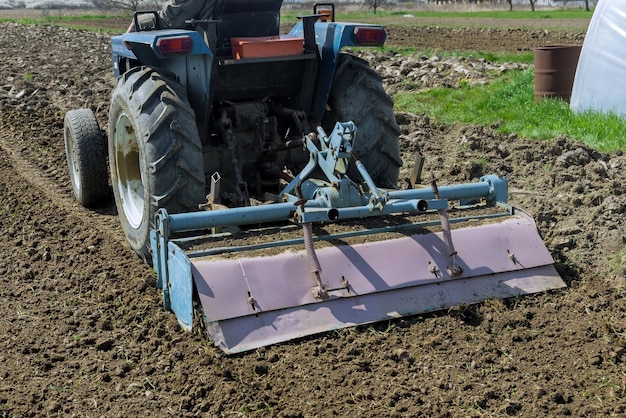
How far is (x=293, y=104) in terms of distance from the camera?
20.6ft

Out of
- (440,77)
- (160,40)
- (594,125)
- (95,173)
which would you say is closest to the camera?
(160,40)

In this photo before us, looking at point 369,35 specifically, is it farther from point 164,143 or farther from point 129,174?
point 129,174

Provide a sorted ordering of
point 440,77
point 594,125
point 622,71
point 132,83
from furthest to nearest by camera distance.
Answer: point 440,77
point 622,71
point 594,125
point 132,83

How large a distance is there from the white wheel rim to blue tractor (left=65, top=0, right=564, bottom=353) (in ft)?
0.04

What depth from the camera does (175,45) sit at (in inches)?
201

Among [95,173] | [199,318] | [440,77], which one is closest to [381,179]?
[199,318]

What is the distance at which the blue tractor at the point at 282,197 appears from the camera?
4.70 m

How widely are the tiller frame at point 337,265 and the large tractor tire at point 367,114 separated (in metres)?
0.58

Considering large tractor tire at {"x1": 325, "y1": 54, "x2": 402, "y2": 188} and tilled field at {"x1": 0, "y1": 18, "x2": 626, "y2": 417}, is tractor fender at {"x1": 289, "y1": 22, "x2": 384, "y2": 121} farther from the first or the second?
tilled field at {"x1": 0, "y1": 18, "x2": 626, "y2": 417}

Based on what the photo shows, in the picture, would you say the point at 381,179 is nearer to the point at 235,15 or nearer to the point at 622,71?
the point at 235,15

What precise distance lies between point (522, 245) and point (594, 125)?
410 cm

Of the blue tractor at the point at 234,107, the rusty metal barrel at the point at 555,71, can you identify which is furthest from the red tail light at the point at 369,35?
the rusty metal barrel at the point at 555,71

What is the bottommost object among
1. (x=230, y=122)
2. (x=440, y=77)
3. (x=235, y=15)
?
(x=440, y=77)

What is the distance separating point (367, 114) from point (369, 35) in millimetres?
569
